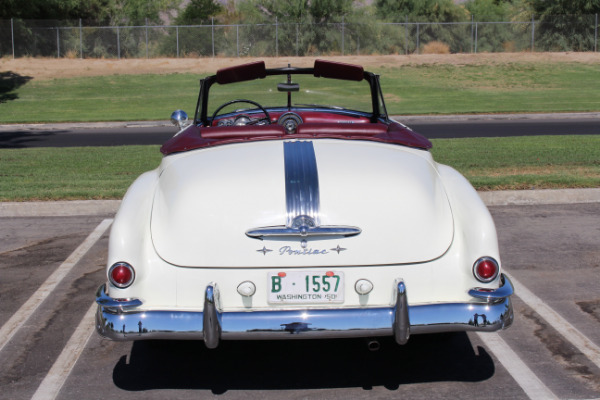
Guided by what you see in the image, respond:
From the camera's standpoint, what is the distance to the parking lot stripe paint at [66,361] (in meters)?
4.25

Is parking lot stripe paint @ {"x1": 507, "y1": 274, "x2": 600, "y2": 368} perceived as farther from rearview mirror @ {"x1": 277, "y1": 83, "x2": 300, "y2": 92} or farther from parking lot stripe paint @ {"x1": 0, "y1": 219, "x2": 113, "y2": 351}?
parking lot stripe paint @ {"x1": 0, "y1": 219, "x2": 113, "y2": 351}

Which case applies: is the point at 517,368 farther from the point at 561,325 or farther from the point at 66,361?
the point at 66,361

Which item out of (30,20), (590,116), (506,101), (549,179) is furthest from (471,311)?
(30,20)

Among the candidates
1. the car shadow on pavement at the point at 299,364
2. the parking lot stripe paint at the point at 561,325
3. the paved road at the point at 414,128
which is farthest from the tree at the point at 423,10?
the car shadow on pavement at the point at 299,364

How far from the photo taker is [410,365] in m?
4.62

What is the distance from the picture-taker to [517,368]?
14.8ft

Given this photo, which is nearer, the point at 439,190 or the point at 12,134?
the point at 439,190

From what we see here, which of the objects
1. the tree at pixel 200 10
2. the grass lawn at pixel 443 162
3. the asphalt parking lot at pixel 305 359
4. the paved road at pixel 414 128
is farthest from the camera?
the tree at pixel 200 10

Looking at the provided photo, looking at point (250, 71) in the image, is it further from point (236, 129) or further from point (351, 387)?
point (351, 387)

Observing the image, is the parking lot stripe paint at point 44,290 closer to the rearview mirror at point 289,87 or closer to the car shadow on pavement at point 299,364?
the car shadow on pavement at point 299,364

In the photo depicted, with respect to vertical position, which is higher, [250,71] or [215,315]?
[250,71]

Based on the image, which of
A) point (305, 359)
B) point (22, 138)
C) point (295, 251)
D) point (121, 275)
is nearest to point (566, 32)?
point (22, 138)

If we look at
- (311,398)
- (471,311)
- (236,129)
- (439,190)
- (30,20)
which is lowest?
(311,398)

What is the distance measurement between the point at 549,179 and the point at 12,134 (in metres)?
15.0
